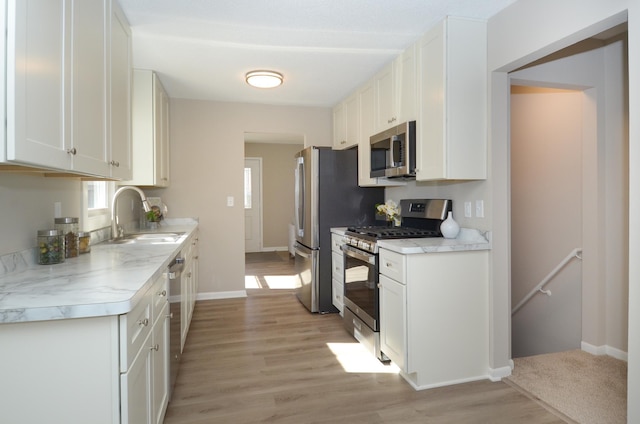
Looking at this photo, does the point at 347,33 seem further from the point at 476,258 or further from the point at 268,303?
the point at 268,303

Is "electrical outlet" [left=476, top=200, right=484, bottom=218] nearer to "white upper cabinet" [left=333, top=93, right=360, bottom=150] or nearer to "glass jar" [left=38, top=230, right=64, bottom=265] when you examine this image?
"white upper cabinet" [left=333, top=93, right=360, bottom=150]

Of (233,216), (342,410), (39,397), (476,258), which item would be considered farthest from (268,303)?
(39,397)

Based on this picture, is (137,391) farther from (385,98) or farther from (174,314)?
(385,98)

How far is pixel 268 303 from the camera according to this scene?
429 centimetres

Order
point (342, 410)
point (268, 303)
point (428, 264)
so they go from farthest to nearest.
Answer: point (268, 303) → point (428, 264) → point (342, 410)

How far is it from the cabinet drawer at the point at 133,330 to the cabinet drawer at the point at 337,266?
2.23 m

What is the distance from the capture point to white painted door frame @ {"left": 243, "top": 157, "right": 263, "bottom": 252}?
823cm

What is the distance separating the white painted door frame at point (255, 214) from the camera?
8234mm

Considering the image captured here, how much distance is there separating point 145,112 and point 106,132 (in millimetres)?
1650

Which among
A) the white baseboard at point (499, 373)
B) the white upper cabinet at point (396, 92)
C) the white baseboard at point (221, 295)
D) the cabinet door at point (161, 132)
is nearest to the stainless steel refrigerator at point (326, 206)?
the white upper cabinet at point (396, 92)

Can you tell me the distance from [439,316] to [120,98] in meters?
2.34

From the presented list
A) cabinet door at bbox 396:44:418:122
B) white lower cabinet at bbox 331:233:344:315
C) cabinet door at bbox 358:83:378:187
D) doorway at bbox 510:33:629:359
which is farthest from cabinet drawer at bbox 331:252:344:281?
doorway at bbox 510:33:629:359

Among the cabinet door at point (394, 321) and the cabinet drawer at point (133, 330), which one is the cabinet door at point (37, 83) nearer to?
the cabinet drawer at point (133, 330)

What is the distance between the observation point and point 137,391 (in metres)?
1.37
